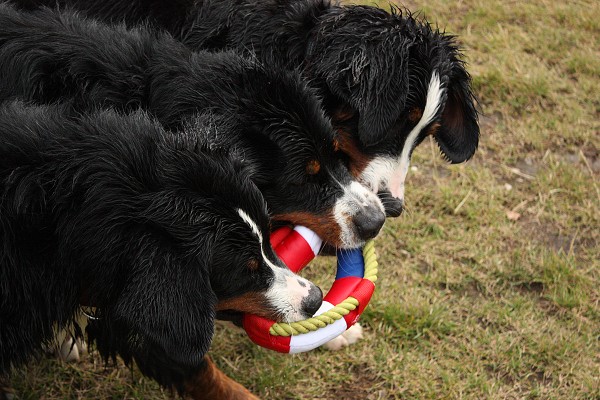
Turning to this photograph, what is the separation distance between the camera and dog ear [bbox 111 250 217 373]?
7.29 ft

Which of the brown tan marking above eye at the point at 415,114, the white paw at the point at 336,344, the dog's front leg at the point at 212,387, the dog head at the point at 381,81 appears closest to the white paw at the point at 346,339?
the white paw at the point at 336,344

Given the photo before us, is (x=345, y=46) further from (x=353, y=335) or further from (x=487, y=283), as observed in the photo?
(x=487, y=283)

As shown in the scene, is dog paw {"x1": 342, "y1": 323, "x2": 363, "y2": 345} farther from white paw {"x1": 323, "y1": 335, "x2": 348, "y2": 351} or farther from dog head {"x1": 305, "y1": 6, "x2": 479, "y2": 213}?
dog head {"x1": 305, "y1": 6, "x2": 479, "y2": 213}

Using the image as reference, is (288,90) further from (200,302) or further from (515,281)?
(515,281)

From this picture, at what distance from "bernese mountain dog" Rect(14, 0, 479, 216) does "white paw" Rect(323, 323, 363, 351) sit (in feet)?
1.79

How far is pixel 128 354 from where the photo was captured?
9.24 ft

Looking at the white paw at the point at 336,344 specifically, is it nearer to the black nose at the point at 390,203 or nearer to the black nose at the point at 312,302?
the black nose at the point at 390,203

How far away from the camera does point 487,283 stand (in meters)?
3.96

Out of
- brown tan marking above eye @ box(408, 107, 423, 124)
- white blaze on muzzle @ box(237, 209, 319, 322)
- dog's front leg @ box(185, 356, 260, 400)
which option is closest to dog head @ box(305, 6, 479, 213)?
brown tan marking above eye @ box(408, 107, 423, 124)

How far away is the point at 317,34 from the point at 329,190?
0.75 metres

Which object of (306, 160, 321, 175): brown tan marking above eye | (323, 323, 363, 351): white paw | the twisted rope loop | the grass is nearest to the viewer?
the twisted rope loop

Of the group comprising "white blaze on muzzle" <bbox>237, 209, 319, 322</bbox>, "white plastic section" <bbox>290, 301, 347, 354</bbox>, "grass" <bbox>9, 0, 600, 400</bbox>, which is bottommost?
"grass" <bbox>9, 0, 600, 400</bbox>

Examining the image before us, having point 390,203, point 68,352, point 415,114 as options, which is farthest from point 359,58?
point 68,352

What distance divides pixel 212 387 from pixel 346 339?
73 cm
